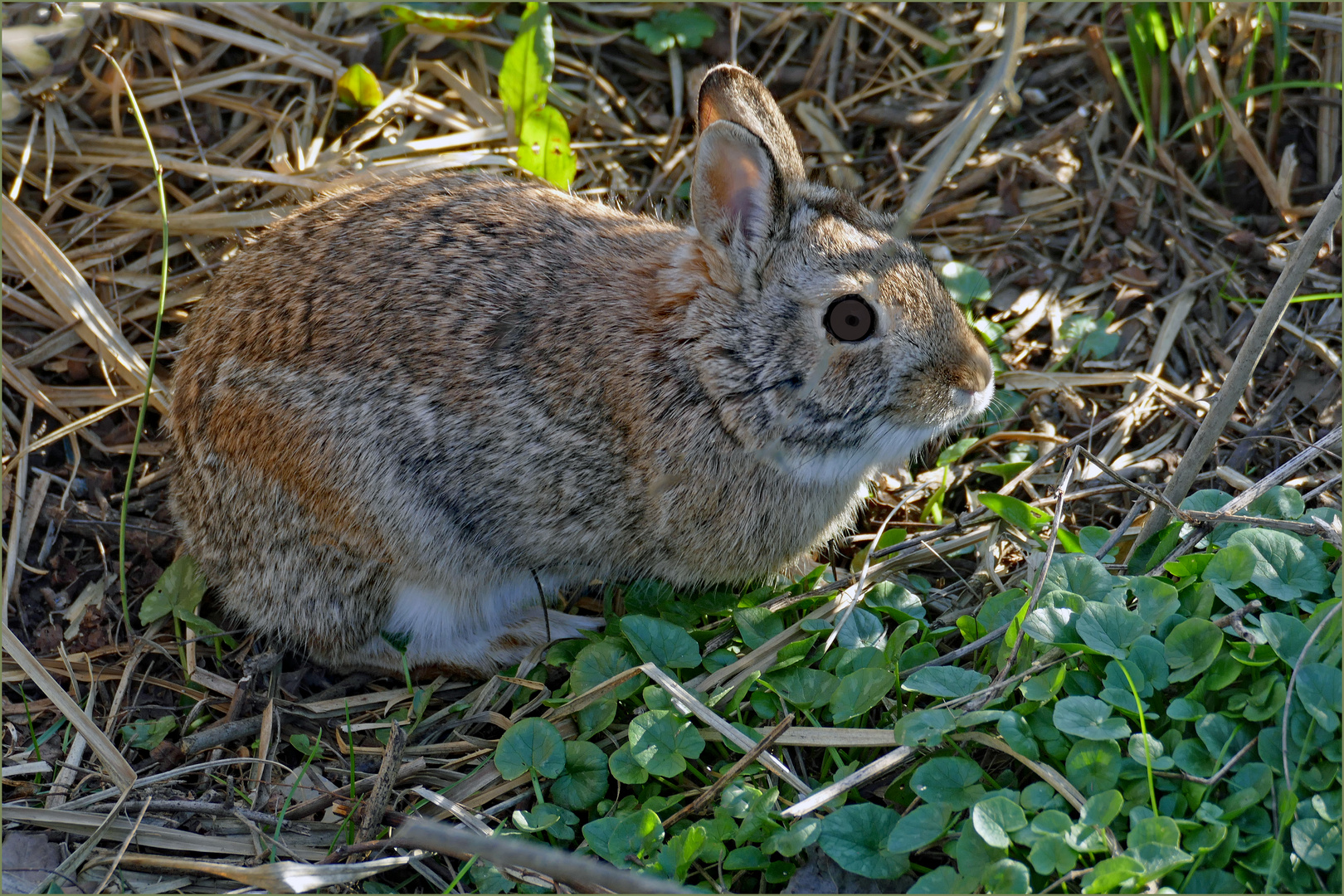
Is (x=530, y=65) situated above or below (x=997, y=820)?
above

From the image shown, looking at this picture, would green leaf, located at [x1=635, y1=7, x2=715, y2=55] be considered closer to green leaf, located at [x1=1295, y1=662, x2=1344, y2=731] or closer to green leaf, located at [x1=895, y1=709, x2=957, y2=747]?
green leaf, located at [x1=895, y1=709, x2=957, y2=747]

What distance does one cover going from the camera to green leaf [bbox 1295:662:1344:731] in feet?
9.71

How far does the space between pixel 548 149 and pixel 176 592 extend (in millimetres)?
2543

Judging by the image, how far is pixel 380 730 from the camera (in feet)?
13.4

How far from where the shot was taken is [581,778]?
11.8ft

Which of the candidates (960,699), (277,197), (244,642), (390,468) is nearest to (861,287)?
(960,699)

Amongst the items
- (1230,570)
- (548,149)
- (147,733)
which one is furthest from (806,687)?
(548,149)

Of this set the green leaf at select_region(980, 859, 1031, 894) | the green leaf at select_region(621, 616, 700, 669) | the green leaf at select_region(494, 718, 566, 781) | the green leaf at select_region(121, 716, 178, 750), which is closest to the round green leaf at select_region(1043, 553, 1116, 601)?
the green leaf at select_region(980, 859, 1031, 894)

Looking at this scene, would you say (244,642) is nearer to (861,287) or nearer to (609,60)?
(861,287)

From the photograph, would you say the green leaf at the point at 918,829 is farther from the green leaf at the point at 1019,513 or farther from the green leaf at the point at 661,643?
the green leaf at the point at 1019,513

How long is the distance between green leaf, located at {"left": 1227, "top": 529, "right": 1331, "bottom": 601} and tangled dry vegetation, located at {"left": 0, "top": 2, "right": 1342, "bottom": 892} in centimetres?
28

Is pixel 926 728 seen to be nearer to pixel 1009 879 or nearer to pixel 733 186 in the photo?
pixel 1009 879

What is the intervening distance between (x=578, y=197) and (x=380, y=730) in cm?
223

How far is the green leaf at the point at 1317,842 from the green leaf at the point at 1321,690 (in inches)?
10.0
